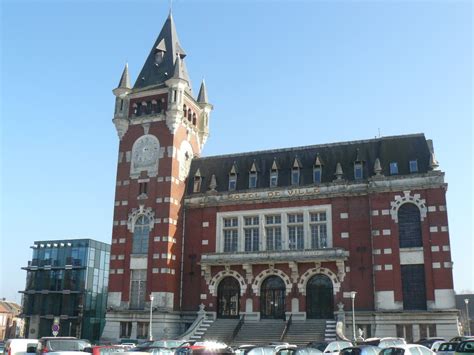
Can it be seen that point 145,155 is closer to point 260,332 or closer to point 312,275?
point 312,275

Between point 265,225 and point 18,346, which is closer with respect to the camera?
point 18,346

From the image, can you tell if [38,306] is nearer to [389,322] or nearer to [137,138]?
[137,138]

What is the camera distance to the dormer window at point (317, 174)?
4847cm

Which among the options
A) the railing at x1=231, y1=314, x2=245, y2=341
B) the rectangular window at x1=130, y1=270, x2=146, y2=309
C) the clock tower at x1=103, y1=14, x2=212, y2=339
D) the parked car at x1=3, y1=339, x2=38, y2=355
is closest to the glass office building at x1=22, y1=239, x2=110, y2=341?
the clock tower at x1=103, y1=14, x2=212, y2=339

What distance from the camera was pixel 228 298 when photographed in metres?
48.0

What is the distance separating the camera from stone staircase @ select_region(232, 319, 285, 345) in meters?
42.2

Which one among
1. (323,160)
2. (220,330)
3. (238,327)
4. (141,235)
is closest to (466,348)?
(238,327)

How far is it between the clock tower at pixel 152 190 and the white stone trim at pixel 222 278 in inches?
131

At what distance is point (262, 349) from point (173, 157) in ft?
97.4

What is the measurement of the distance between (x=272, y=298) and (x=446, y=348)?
20418mm

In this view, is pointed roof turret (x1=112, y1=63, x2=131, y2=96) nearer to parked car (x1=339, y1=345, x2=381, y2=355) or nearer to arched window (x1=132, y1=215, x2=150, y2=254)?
arched window (x1=132, y1=215, x2=150, y2=254)

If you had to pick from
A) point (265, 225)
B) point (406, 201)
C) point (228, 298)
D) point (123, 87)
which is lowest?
point (228, 298)

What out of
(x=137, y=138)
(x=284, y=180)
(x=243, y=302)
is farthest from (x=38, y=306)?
(x=284, y=180)

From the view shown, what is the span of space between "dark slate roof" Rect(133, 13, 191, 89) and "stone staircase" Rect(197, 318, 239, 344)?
2526 cm
